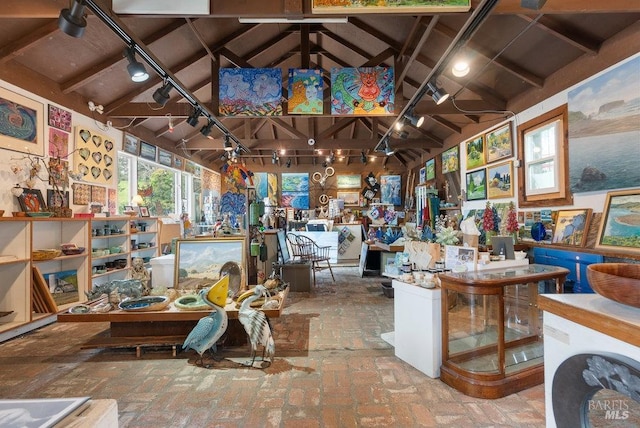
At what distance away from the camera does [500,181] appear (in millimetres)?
5035

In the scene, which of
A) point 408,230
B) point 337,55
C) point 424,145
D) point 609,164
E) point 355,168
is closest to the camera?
point 609,164

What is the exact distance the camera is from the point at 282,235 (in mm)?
5707

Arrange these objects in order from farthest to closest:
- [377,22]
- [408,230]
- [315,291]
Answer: [315,291] < [377,22] < [408,230]

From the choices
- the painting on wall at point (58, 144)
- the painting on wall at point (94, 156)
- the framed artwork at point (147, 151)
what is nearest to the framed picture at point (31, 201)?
the painting on wall at point (58, 144)

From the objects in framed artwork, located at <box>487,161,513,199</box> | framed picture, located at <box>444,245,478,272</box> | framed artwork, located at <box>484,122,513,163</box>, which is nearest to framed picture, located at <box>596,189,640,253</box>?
framed picture, located at <box>444,245,478,272</box>

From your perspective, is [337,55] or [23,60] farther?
[337,55]

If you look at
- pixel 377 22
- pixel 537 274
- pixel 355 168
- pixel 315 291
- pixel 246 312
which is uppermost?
pixel 377 22

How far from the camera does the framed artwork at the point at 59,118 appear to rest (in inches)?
168

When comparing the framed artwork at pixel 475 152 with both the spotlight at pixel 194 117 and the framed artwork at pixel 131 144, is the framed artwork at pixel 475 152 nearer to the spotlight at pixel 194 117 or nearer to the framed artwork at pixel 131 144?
the spotlight at pixel 194 117

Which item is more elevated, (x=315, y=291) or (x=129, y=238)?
(x=129, y=238)

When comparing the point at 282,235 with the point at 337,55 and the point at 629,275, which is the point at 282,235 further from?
the point at 629,275

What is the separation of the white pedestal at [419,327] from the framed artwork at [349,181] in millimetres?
8513

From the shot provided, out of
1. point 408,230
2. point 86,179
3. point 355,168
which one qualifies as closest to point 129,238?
point 86,179

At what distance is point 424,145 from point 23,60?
7.64 m
